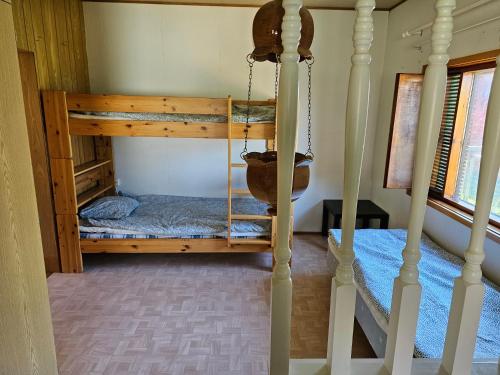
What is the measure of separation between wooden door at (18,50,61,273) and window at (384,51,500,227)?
3.14 metres

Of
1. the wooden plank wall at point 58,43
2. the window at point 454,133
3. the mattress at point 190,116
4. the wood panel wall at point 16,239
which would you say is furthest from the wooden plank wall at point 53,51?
the window at point 454,133

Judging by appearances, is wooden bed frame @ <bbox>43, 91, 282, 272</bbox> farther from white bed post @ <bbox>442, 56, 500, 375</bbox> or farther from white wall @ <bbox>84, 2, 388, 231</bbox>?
white bed post @ <bbox>442, 56, 500, 375</bbox>

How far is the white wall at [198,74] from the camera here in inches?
148

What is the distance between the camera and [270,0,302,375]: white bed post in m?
0.54

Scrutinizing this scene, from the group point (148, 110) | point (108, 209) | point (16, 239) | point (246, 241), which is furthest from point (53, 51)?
point (16, 239)

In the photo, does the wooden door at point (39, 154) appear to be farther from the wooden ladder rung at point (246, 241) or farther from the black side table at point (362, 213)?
the black side table at point (362, 213)

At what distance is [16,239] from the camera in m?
0.75

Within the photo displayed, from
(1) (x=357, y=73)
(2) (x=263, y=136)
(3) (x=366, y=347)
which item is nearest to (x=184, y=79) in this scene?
(2) (x=263, y=136)

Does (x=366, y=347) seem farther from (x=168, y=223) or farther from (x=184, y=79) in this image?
(x=184, y=79)

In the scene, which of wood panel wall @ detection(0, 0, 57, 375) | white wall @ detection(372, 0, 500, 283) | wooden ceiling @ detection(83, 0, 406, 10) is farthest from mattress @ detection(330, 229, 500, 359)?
wooden ceiling @ detection(83, 0, 406, 10)

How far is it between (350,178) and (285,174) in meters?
0.13

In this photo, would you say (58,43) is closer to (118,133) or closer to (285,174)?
(118,133)

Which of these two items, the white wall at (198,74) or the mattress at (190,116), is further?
the white wall at (198,74)

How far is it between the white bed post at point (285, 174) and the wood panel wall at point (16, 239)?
59cm
